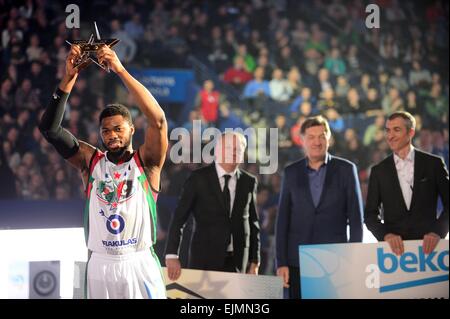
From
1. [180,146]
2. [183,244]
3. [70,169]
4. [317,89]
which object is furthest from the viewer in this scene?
[317,89]

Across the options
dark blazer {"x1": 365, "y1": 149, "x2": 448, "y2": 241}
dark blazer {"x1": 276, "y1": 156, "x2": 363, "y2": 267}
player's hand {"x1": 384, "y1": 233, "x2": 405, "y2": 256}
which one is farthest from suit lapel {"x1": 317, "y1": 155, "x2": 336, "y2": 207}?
player's hand {"x1": 384, "y1": 233, "x2": 405, "y2": 256}

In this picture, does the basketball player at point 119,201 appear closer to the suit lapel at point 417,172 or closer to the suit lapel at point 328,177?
the suit lapel at point 328,177

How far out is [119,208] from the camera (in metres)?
4.07

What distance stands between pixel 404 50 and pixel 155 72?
4.03 m

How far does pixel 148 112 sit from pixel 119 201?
0.60 meters

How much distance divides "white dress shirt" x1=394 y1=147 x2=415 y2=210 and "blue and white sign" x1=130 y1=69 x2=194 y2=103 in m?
4.94

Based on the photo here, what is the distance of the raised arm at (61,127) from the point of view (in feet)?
12.8

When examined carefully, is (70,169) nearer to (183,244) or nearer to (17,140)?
(17,140)

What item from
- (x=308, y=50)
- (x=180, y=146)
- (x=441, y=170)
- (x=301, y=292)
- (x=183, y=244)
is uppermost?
(x=308, y=50)

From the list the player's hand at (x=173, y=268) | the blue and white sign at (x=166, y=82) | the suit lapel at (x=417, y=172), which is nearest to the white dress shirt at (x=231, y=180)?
the player's hand at (x=173, y=268)

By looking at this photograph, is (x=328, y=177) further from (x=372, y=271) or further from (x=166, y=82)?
(x=166, y=82)

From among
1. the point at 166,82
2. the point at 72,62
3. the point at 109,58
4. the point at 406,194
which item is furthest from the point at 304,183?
the point at 166,82

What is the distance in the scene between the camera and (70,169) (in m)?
8.38

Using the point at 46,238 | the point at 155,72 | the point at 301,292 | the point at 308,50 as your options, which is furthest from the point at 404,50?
the point at 46,238
